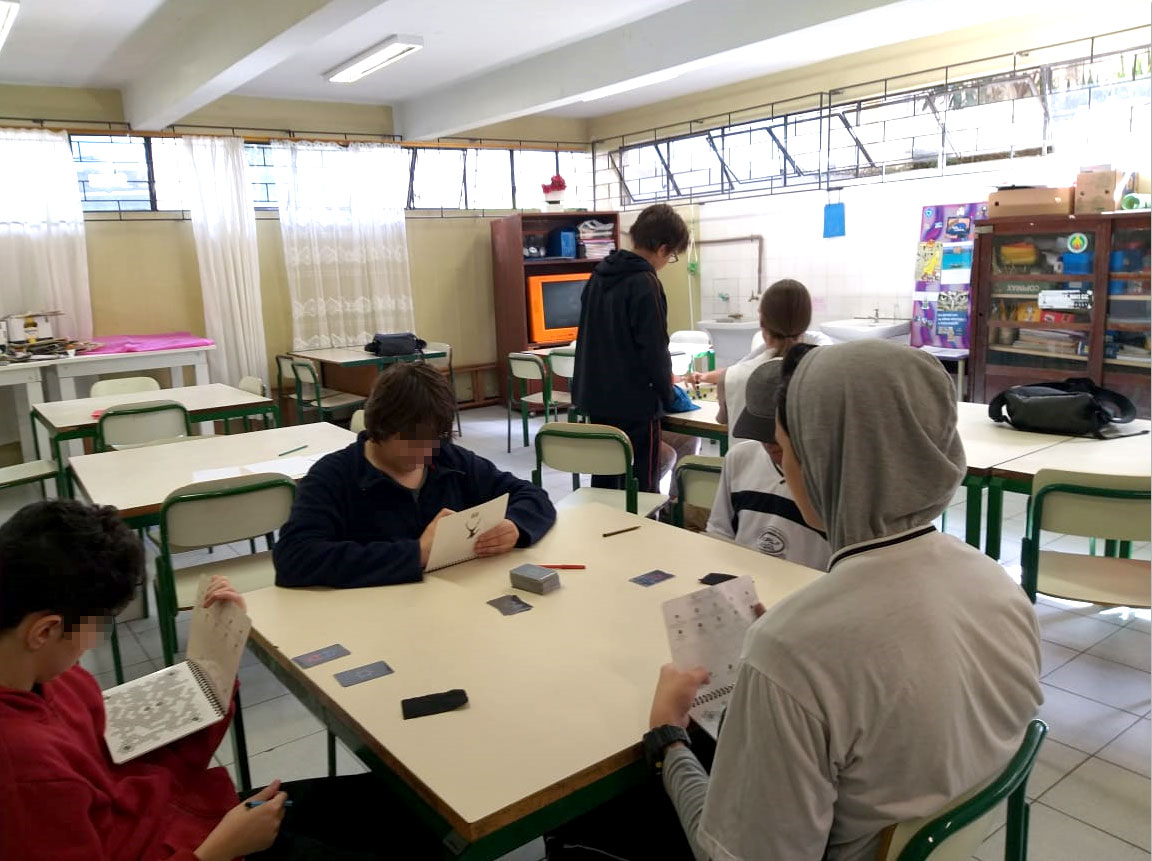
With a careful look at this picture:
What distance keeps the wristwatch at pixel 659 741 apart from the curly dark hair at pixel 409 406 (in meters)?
0.96

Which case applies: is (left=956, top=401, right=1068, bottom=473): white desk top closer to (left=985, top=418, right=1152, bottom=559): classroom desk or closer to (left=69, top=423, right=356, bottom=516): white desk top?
(left=985, top=418, right=1152, bottom=559): classroom desk

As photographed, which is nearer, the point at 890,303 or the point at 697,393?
the point at 697,393

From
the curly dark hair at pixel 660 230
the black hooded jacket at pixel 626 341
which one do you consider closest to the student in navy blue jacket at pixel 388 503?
the black hooded jacket at pixel 626 341

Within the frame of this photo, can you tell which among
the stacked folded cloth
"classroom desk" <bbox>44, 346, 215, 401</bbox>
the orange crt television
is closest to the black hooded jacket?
"classroom desk" <bbox>44, 346, 215, 401</bbox>

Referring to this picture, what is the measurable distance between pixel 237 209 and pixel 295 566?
18.9 ft

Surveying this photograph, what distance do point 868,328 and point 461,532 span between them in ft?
16.2

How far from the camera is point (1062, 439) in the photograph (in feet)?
10.0

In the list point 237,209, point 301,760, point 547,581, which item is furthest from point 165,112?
point 547,581

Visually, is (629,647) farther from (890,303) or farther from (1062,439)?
(890,303)

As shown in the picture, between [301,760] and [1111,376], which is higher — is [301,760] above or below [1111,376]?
below

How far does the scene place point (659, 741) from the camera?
1.17 meters

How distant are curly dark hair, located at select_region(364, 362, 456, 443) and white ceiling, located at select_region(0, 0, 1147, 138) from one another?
7.87 ft

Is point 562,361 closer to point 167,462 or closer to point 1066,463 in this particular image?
point 167,462

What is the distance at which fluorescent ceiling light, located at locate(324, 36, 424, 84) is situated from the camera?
17.1ft
